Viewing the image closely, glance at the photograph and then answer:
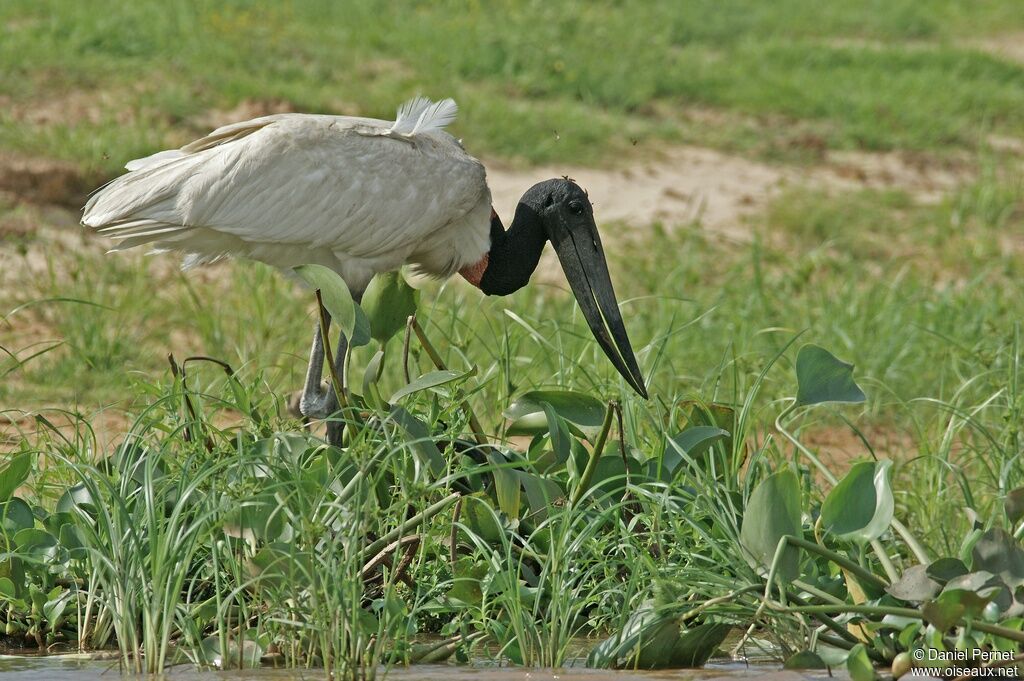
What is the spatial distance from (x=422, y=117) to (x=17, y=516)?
5.34 ft

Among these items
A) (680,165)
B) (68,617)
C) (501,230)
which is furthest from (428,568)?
(680,165)

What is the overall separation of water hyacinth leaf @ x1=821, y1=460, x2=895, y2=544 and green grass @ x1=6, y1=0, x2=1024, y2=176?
424 centimetres

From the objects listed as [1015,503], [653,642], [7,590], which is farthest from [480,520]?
[1015,503]

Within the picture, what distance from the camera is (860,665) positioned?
2.88m

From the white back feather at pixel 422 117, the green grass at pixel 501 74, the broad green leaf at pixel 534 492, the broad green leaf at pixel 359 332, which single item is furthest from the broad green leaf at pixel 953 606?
the green grass at pixel 501 74

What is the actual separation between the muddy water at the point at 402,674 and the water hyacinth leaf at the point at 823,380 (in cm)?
60

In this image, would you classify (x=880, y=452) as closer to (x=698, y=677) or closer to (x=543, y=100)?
(x=698, y=677)

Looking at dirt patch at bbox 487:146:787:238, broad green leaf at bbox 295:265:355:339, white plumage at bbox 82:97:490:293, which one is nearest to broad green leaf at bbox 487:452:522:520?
broad green leaf at bbox 295:265:355:339

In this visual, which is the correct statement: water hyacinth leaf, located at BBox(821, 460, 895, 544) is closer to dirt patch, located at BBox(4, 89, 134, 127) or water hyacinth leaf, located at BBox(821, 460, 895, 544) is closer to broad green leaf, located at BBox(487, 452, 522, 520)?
broad green leaf, located at BBox(487, 452, 522, 520)

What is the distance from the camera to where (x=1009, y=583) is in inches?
118

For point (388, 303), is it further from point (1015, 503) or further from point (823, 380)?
point (1015, 503)

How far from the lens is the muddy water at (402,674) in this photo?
9.96ft

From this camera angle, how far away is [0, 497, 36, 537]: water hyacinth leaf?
11.2 feet

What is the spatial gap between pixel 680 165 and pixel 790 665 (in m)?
5.41
